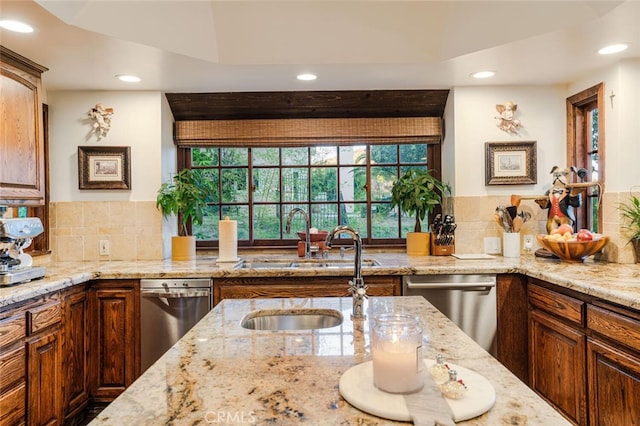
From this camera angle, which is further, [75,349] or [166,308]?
[166,308]

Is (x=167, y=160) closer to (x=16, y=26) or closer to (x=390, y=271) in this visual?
(x=16, y=26)

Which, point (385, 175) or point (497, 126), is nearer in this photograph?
point (497, 126)

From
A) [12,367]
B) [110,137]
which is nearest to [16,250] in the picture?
[12,367]

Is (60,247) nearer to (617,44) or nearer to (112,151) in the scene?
(112,151)

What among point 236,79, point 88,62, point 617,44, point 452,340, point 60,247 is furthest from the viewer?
point 60,247

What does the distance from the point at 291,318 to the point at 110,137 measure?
227 centimetres

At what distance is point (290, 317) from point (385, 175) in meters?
2.08

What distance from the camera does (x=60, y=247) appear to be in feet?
9.86

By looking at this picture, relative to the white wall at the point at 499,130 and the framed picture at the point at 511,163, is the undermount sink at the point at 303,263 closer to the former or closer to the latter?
the white wall at the point at 499,130

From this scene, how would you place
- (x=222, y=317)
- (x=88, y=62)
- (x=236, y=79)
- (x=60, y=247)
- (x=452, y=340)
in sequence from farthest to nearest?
(x=60, y=247), (x=236, y=79), (x=88, y=62), (x=222, y=317), (x=452, y=340)

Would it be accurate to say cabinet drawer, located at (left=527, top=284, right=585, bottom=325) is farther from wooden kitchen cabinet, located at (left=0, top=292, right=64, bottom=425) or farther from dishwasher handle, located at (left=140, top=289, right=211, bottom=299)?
wooden kitchen cabinet, located at (left=0, top=292, right=64, bottom=425)

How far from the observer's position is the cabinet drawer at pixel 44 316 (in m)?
2.01

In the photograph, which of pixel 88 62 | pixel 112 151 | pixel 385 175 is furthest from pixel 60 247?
pixel 385 175

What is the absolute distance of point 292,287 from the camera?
257 cm
